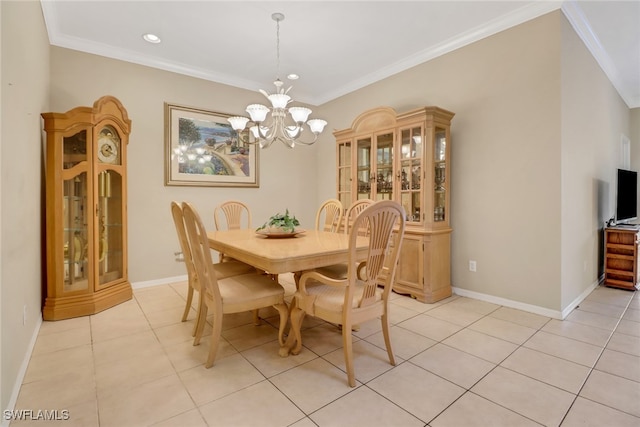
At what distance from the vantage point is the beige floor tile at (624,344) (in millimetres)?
2180

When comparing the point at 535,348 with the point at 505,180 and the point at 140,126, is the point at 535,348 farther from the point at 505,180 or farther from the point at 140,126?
the point at 140,126

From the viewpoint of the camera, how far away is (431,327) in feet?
8.49

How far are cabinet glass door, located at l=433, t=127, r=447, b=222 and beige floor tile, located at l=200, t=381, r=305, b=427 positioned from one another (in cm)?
235

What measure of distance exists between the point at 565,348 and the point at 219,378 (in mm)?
2368

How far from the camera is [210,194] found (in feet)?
13.8

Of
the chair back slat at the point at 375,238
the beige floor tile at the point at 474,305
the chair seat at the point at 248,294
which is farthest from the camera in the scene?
the beige floor tile at the point at 474,305

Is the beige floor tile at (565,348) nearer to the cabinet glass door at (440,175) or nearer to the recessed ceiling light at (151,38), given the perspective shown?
the cabinet glass door at (440,175)

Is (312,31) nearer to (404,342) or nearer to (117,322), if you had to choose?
(404,342)

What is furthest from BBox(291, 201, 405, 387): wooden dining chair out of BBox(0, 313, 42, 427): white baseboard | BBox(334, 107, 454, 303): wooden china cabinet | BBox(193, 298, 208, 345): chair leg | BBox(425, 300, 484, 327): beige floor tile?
BBox(0, 313, 42, 427): white baseboard

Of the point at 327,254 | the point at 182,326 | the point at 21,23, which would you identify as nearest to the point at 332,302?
the point at 327,254

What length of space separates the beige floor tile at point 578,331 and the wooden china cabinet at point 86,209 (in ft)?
13.0

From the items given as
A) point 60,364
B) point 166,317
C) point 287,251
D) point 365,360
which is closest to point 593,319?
point 365,360

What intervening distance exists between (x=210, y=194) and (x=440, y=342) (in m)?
3.28

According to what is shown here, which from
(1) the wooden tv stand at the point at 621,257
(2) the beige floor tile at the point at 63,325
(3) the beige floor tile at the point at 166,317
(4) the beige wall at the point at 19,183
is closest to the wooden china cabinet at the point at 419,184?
(1) the wooden tv stand at the point at 621,257
